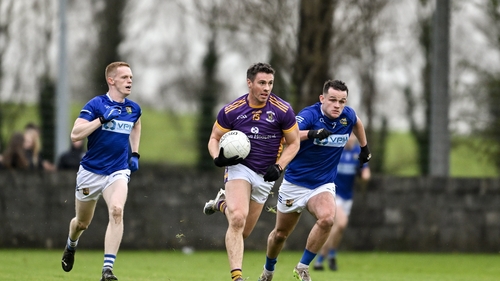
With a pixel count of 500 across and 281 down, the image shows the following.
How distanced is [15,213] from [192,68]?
13.0 m

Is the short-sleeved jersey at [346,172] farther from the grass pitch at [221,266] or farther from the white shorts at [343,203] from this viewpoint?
the grass pitch at [221,266]

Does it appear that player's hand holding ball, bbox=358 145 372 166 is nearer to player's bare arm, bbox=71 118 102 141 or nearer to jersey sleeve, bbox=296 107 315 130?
jersey sleeve, bbox=296 107 315 130

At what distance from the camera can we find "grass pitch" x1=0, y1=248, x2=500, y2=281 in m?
11.7

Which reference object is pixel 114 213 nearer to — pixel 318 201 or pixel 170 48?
pixel 318 201

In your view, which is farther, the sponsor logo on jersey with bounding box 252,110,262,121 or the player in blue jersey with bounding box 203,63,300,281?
the sponsor logo on jersey with bounding box 252,110,262,121

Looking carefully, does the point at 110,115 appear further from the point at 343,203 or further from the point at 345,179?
the point at 343,203

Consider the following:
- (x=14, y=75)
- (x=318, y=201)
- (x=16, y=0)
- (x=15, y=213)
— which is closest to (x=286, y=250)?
(x=15, y=213)

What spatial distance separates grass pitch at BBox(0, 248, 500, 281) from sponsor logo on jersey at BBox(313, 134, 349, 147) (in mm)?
2118

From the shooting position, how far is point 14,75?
24375 mm

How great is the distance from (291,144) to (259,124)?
1.32 feet

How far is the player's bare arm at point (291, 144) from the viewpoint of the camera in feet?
30.9

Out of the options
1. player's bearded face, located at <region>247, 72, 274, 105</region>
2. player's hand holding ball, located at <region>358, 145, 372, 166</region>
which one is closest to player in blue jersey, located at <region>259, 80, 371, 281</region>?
player's hand holding ball, located at <region>358, 145, 372, 166</region>

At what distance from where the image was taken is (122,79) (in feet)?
34.2

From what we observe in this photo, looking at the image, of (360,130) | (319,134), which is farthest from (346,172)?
(319,134)
